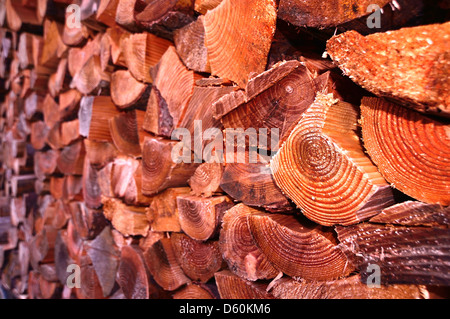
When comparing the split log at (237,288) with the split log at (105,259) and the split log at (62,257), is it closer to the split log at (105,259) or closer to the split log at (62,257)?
the split log at (105,259)

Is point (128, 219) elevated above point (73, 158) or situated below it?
below

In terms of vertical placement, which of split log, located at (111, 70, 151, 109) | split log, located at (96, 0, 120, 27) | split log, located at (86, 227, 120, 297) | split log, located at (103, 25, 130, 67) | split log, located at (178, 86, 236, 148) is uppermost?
split log, located at (96, 0, 120, 27)

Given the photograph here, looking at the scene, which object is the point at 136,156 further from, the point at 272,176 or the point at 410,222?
the point at 410,222

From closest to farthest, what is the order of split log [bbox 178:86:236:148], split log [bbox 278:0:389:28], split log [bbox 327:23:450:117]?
split log [bbox 327:23:450:117]
split log [bbox 278:0:389:28]
split log [bbox 178:86:236:148]

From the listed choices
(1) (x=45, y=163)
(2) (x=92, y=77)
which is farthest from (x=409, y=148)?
(1) (x=45, y=163)

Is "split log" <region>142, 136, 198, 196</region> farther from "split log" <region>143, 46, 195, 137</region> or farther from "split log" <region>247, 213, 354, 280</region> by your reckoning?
"split log" <region>247, 213, 354, 280</region>

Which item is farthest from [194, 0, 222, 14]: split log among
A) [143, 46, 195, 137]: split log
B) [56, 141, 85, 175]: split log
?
[56, 141, 85, 175]: split log

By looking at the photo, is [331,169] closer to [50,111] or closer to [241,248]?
[241,248]
